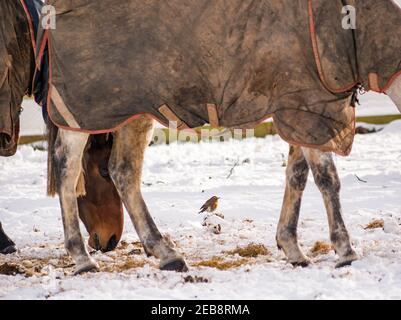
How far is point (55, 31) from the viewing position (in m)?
5.37

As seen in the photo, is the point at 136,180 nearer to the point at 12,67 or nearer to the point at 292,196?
the point at 292,196

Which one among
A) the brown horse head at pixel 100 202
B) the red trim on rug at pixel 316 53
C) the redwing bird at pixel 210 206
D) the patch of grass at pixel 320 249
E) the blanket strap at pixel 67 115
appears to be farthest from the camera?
the redwing bird at pixel 210 206

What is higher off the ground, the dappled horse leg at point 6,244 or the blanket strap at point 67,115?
the blanket strap at point 67,115

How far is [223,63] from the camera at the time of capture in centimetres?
514

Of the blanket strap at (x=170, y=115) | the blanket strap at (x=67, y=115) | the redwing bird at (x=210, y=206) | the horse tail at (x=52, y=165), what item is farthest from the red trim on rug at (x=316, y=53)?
the redwing bird at (x=210, y=206)

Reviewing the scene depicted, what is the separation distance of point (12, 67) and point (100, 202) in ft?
3.99

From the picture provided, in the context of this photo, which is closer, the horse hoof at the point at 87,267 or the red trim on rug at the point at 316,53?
the red trim on rug at the point at 316,53

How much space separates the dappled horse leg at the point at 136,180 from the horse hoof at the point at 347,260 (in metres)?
1.06

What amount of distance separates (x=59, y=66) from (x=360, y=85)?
2000 millimetres

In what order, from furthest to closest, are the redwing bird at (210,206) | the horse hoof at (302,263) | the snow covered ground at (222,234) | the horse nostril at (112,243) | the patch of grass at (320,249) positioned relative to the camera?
the redwing bird at (210,206) < the horse nostril at (112,243) < the patch of grass at (320,249) < the horse hoof at (302,263) < the snow covered ground at (222,234)

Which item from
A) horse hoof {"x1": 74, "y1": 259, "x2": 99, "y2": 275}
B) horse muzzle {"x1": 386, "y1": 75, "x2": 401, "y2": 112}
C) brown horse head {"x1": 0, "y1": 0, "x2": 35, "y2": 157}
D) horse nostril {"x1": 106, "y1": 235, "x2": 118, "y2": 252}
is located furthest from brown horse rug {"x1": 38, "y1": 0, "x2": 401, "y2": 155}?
horse nostril {"x1": 106, "y1": 235, "x2": 118, "y2": 252}

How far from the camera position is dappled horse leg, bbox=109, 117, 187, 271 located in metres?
5.46

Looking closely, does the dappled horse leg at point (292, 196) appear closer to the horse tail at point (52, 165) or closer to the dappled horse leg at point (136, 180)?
the dappled horse leg at point (136, 180)

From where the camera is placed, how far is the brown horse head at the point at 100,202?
6.02 metres
